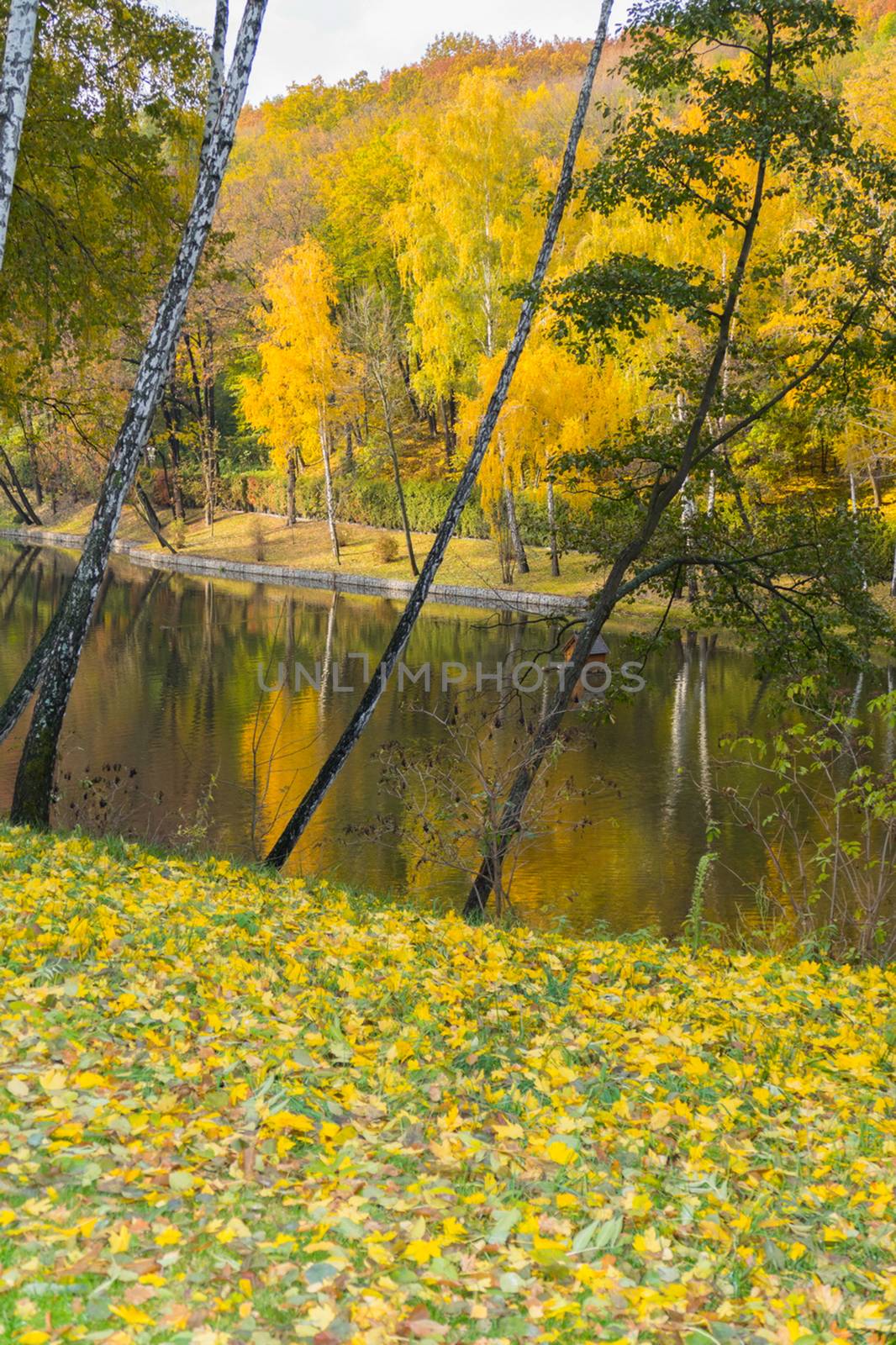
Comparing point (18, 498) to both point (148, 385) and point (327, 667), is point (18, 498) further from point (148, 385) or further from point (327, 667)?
point (148, 385)

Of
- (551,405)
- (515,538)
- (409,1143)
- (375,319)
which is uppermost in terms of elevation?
(375,319)

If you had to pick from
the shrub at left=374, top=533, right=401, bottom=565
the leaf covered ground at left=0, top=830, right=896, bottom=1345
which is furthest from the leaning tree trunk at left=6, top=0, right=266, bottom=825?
the shrub at left=374, top=533, right=401, bottom=565

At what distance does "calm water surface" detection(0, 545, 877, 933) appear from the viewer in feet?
36.4

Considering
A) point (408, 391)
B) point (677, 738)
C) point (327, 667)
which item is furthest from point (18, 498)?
point (677, 738)

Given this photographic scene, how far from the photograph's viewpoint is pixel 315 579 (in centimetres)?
3628

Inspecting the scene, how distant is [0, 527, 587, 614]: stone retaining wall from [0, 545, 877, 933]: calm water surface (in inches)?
48.1

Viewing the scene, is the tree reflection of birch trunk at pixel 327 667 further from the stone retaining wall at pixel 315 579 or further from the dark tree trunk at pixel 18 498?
A: the dark tree trunk at pixel 18 498

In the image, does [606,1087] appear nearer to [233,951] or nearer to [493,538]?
[233,951]

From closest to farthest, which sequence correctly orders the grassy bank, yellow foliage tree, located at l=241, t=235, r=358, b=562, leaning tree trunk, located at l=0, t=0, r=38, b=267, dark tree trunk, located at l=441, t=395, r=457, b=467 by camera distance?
leaning tree trunk, located at l=0, t=0, r=38, b=267 < the grassy bank < yellow foliage tree, located at l=241, t=235, r=358, b=562 < dark tree trunk, located at l=441, t=395, r=457, b=467

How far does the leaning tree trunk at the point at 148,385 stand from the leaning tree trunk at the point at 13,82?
1.74 meters

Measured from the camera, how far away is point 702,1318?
3.08 meters

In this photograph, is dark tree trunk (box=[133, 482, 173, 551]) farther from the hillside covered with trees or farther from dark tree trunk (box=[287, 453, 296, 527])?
dark tree trunk (box=[287, 453, 296, 527])

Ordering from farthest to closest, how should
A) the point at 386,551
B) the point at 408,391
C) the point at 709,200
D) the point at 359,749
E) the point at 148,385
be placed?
A: 1. the point at 408,391
2. the point at 386,551
3. the point at 359,749
4. the point at 709,200
5. the point at 148,385

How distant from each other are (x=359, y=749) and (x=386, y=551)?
67.8ft
